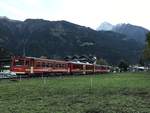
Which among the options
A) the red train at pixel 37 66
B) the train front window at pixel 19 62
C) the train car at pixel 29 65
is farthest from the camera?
the train front window at pixel 19 62

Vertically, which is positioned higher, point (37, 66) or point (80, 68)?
point (80, 68)

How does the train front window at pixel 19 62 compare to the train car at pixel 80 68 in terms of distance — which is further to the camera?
the train car at pixel 80 68

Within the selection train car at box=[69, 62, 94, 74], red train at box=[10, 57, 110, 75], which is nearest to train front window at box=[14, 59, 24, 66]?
red train at box=[10, 57, 110, 75]

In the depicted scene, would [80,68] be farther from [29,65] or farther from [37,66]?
[29,65]

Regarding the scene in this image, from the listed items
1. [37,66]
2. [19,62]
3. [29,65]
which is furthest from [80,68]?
[29,65]

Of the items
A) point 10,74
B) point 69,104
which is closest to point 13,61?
point 10,74

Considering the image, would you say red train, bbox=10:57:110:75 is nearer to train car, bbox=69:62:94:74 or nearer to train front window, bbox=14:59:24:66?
train front window, bbox=14:59:24:66

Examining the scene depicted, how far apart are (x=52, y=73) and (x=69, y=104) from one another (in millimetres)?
50912

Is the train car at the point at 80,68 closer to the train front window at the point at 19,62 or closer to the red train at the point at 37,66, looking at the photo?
the red train at the point at 37,66

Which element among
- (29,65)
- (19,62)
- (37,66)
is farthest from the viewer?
(37,66)

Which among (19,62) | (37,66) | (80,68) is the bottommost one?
(37,66)

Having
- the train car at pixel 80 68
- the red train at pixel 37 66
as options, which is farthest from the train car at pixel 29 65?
the train car at pixel 80 68

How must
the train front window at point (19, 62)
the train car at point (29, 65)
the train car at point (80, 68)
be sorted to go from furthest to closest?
the train car at point (80, 68), the train front window at point (19, 62), the train car at point (29, 65)

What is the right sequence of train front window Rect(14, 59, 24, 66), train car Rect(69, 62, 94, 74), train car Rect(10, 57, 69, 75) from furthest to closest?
train car Rect(69, 62, 94, 74), train front window Rect(14, 59, 24, 66), train car Rect(10, 57, 69, 75)
